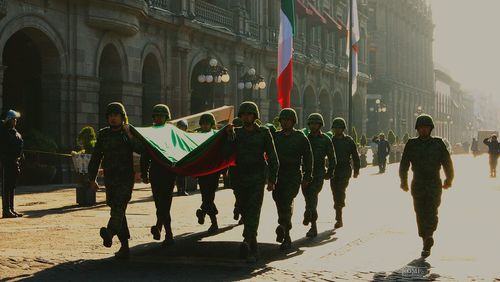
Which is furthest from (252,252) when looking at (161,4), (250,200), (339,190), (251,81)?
(251,81)

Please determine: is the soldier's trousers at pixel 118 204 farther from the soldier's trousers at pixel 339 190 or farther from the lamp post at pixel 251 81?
the lamp post at pixel 251 81

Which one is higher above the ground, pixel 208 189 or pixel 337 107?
pixel 337 107

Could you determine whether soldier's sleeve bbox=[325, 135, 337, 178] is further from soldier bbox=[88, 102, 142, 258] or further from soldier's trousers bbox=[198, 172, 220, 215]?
soldier bbox=[88, 102, 142, 258]

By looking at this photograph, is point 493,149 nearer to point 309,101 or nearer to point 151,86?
point 151,86

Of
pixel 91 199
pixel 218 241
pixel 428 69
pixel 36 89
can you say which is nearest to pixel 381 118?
pixel 428 69

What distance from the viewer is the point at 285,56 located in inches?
1131

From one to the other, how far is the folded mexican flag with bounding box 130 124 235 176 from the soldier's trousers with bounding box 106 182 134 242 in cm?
87

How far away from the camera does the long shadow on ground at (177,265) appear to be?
7980 mm

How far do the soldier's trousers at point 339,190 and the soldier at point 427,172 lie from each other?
271 cm

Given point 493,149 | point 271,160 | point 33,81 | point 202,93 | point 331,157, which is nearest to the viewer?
point 271,160

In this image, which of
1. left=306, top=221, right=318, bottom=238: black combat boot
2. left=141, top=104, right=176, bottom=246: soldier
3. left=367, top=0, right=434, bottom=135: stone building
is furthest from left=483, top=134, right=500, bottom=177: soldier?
left=367, top=0, right=434, bottom=135: stone building

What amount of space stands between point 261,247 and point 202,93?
24588 mm

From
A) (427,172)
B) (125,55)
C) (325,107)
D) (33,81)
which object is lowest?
(427,172)

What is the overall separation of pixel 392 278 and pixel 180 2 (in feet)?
75.1
